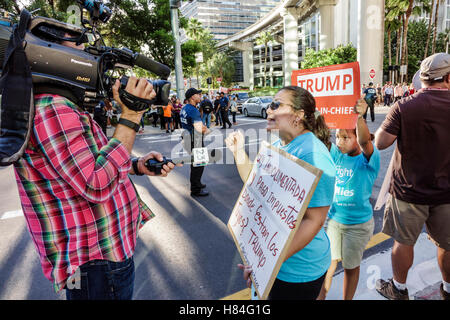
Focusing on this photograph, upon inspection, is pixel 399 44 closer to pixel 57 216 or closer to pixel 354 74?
pixel 354 74

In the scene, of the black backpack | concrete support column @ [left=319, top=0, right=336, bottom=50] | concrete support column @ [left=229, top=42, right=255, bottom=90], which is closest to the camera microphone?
the black backpack

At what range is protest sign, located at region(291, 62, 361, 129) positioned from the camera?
255cm

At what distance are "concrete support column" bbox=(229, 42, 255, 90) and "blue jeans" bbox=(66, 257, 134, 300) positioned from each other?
67.4 meters

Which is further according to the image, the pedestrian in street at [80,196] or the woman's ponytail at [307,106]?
the woman's ponytail at [307,106]

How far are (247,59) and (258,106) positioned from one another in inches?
2275

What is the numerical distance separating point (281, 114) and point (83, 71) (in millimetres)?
1105

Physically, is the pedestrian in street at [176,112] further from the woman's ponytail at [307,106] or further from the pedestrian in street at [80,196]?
the pedestrian in street at [80,196]

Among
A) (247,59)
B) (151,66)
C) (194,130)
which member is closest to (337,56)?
(194,130)

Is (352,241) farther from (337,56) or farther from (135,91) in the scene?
(337,56)

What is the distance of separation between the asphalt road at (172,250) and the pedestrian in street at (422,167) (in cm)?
82

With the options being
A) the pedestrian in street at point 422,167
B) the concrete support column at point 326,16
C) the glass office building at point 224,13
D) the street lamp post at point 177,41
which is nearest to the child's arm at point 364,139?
the pedestrian in street at point 422,167

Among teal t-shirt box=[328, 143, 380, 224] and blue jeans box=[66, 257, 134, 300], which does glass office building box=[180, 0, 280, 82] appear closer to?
teal t-shirt box=[328, 143, 380, 224]

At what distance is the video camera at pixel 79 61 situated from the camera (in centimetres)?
110
